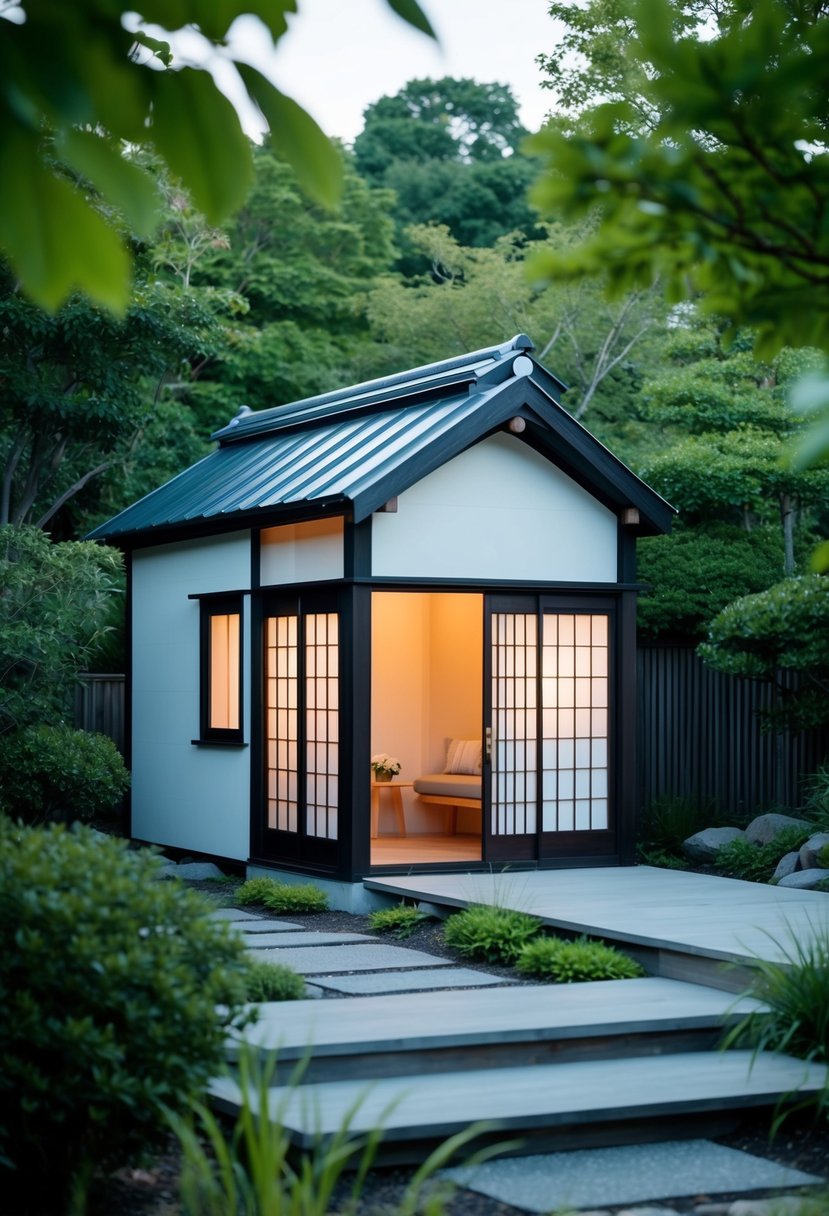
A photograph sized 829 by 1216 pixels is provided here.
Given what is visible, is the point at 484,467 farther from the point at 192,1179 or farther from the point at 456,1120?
the point at 192,1179

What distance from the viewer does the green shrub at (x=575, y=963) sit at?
7.68m

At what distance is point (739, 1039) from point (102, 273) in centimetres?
571

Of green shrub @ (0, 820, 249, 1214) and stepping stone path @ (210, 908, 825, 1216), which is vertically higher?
green shrub @ (0, 820, 249, 1214)

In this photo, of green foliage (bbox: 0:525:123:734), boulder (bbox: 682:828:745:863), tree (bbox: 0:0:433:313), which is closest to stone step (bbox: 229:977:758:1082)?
Result: tree (bbox: 0:0:433:313)

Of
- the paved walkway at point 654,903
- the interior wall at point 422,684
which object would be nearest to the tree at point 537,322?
the interior wall at point 422,684

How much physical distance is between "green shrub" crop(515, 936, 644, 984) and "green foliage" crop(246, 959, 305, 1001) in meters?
1.44

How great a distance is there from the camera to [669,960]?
7.80 m

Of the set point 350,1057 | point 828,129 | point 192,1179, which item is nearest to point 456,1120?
point 350,1057

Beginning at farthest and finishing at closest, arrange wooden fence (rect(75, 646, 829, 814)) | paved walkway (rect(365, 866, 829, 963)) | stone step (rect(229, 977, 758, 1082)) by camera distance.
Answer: wooden fence (rect(75, 646, 829, 814))
paved walkway (rect(365, 866, 829, 963))
stone step (rect(229, 977, 758, 1082))

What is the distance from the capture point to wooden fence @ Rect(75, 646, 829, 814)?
13.7 m

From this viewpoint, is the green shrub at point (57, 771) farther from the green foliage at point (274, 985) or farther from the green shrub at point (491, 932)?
the green foliage at point (274, 985)

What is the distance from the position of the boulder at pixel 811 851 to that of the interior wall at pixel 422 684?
4.00m

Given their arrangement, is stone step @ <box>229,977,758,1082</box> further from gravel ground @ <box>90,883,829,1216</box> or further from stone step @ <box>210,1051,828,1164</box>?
gravel ground @ <box>90,883,829,1216</box>

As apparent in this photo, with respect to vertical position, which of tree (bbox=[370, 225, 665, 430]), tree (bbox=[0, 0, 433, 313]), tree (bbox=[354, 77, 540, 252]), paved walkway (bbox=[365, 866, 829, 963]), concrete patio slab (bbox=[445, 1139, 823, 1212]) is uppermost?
tree (bbox=[354, 77, 540, 252])
